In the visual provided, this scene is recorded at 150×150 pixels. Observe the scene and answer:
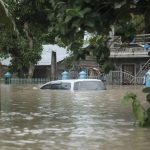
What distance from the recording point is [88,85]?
Answer: 25.3 meters

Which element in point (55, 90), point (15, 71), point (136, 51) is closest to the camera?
point (55, 90)

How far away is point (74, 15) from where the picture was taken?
827cm

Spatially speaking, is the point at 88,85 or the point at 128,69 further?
the point at 128,69

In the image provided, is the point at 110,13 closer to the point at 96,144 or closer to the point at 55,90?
the point at 96,144

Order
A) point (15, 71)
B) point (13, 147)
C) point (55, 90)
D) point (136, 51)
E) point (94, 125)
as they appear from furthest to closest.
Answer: point (15, 71) → point (136, 51) → point (55, 90) → point (94, 125) → point (13, 147)

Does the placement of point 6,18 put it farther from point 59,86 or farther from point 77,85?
point 59,86

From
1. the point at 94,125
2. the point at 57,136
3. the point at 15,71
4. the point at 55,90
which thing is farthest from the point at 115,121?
the point at 15,71

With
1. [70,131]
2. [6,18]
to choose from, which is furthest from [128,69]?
[70,131]

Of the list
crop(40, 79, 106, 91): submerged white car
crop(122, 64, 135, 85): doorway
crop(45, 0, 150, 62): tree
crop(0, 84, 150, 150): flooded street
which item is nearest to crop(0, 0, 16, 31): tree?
crop(0, 84, 150, 150): flooded street

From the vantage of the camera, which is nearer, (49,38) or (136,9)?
(136,9)

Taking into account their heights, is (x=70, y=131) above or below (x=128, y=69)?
below

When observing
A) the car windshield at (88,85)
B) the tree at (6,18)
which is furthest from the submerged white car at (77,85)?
the tree at (6,18)

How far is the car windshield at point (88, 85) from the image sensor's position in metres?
24.9

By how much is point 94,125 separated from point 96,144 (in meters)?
2.48
